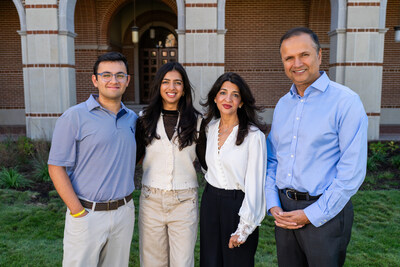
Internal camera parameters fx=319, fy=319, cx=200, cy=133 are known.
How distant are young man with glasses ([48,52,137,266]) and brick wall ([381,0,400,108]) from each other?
48.1 ft

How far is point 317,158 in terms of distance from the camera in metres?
2.11

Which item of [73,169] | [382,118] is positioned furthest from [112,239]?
[382,118]

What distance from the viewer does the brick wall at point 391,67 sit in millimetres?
13859

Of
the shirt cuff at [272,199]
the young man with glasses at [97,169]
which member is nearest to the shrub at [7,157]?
the young man with glasses at [97,169]

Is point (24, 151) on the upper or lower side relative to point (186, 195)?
lower

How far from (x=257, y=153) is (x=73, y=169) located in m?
1.41

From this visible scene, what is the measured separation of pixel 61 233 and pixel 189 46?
649 centimetres

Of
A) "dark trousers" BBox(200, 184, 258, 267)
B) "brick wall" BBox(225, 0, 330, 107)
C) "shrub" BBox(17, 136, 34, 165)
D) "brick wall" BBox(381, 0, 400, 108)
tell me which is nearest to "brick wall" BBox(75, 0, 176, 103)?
"brick wall" BBox(225, 0, 330, 107)

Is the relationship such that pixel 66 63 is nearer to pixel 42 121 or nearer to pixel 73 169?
pixel 42 121

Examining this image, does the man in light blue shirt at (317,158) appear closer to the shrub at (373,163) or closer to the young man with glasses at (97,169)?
the young man with glasses at (97,169)

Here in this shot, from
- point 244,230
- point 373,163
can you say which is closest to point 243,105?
point 244,230

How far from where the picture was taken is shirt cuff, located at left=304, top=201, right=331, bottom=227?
2.02 meters

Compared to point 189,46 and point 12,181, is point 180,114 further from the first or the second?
point 189,46

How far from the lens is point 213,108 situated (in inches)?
112
